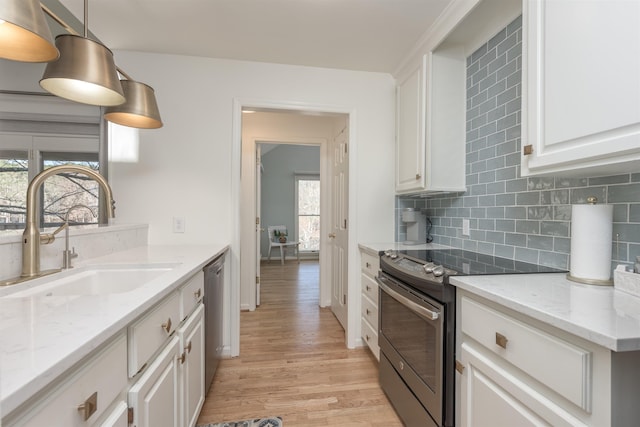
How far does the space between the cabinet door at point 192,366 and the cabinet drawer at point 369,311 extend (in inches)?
45.9

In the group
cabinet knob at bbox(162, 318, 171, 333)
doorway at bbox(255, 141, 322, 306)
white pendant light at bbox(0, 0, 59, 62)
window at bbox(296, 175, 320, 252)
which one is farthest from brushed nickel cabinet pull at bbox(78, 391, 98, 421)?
window at bbox(296, 175, 320, 252)

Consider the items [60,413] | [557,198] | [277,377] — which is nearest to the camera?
[60,413]

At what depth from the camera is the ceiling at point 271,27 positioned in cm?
171

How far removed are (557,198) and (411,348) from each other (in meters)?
1.01

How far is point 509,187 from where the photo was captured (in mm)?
1641

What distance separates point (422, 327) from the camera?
1362mm

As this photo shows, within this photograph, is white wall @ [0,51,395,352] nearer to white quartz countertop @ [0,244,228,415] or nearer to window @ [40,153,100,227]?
window @ [40,153,100,227]

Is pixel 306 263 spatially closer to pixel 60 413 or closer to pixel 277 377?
pixel 277 377

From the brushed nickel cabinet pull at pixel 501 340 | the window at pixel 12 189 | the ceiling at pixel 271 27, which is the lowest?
the brushed nickel cabinet pull at pixel 501 340

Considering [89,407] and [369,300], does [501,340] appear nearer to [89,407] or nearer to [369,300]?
[89,407]

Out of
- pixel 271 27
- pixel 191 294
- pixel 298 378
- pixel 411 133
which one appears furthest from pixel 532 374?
pixel 271 27

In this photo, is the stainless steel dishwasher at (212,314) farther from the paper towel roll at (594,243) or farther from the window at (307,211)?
the window at (307,211)

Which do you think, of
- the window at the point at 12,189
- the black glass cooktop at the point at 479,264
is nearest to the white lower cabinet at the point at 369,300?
the black glass cooktop at the point at 479,264

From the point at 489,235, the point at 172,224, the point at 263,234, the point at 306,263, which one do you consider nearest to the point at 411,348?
the point at 489,235
